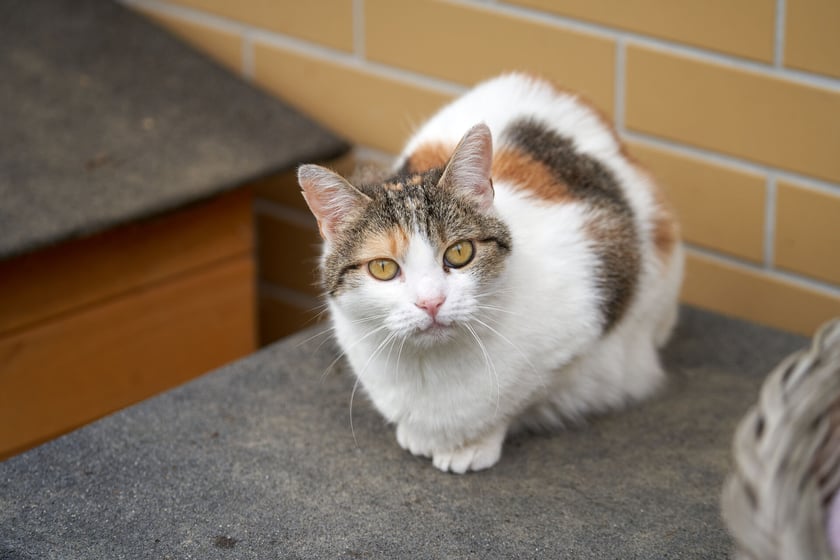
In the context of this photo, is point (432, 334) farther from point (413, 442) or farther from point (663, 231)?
point (663, 231)

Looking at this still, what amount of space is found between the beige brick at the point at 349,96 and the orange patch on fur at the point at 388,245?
79cm

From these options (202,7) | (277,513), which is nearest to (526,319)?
(277,513)

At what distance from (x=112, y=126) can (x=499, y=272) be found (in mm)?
1029

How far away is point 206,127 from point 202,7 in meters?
0.33

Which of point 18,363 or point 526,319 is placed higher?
point 526,319

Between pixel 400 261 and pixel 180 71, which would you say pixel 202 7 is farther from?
pixel 400 261

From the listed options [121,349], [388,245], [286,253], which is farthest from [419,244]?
[286,253]

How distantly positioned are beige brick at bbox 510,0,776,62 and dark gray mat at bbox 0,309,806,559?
1.52 ft

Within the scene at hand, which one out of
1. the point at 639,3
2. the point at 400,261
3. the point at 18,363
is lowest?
the point at 18,363

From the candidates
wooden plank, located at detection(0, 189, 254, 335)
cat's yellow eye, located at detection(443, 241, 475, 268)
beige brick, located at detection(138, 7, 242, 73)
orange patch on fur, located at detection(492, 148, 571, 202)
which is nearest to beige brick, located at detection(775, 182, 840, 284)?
orange patch on fur, located at detection(492, 148, 571, 202)

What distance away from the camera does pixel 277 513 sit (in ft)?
3.76

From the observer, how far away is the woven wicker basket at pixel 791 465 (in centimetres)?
71

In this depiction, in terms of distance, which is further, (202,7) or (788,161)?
(202,7)

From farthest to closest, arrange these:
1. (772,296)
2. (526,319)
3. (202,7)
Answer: (202,7) < (772,296) < (526,319)
